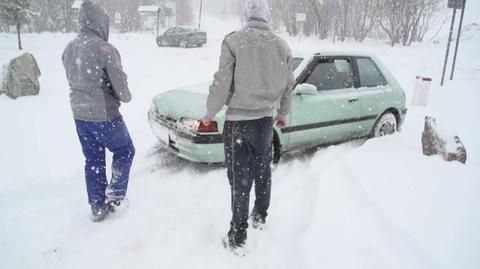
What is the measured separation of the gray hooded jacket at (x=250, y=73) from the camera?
8.15 feet

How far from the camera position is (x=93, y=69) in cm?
289

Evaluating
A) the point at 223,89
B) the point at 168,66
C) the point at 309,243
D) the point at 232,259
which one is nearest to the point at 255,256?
the point at 232,259

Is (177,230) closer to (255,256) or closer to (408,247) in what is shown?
(255,256)

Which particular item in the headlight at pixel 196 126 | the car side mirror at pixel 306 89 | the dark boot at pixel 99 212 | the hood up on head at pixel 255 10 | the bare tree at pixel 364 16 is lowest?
the dark boot at pixel 99 212

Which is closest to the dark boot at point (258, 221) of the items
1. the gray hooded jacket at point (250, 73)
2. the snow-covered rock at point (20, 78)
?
the gray hooded jacket at point (250, 73)

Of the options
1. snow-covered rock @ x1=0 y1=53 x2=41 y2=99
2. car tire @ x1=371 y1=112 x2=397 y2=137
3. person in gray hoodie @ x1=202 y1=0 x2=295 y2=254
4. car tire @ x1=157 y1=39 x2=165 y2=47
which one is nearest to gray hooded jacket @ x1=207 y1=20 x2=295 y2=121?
person in gray hoodie @ x1=202 y1=0 x2=295 y2=254

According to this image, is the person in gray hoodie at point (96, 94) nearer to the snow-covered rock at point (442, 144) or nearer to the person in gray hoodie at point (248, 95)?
the person in gray hoodie at point (248, 95)

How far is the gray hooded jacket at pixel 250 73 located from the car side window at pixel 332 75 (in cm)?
209

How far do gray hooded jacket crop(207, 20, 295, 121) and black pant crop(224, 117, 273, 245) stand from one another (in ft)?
0.29

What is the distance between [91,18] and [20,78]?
22.6 feet

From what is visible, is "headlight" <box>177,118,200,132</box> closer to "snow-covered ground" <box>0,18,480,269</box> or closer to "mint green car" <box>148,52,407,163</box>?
"mint green car" <box>148,52,407,163</box>

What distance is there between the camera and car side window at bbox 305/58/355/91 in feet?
15.3

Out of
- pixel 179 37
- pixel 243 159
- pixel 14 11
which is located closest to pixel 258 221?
pixel 243 159

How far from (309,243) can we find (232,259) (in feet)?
2.21
